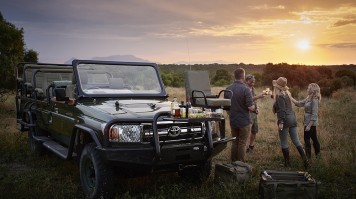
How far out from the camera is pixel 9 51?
16.9 m

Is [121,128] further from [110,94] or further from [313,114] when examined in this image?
[313,114]

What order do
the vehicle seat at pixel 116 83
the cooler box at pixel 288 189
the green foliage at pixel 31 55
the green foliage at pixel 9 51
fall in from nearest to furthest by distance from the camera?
the cooler box at pixel 288 189 → the vehicle seat at pixel 116 83 → the green foliage at pixel 9 51 → the green foliage at pixel 31 55

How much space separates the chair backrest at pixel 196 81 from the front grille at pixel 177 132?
13.6 ft

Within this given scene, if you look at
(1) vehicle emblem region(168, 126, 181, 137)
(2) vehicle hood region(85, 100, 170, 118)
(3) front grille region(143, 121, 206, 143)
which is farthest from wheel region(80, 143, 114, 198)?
(1) vehicle emblem region(168, 126, 181, 137)

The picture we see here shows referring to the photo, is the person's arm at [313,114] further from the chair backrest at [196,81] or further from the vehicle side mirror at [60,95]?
the vehicle side mirror at [60,95]

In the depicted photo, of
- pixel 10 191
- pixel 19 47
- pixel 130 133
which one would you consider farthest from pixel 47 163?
pixel 19 47

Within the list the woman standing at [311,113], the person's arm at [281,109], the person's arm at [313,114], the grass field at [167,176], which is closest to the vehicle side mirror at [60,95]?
the grass field at [167,176]

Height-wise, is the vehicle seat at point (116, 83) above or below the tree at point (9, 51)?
below

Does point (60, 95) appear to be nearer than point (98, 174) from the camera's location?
No

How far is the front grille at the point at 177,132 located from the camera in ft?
16.0

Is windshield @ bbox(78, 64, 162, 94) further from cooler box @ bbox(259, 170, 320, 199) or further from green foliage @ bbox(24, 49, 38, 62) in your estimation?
green foliage @ bbox(24, 49, 38, 62)

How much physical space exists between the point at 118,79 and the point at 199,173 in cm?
226

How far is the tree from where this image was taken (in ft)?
54.0

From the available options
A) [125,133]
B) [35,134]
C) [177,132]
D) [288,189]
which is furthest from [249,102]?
[35,134]
